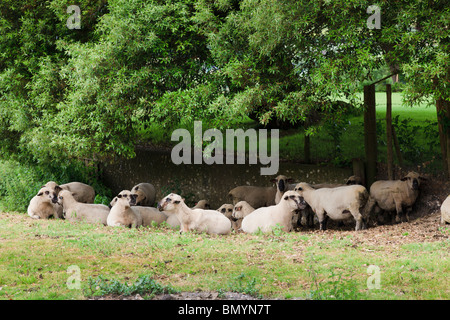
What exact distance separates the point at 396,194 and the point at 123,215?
A: 656 centimetres

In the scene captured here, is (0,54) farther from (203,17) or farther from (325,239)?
(325,239)

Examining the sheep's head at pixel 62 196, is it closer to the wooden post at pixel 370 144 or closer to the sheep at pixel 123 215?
the sheep at pixel 123 215

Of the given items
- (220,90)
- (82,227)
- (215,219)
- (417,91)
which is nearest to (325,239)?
(215,219)

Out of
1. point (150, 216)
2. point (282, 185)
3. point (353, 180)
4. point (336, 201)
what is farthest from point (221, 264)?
point (353, 180)

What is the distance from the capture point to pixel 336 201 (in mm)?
13969

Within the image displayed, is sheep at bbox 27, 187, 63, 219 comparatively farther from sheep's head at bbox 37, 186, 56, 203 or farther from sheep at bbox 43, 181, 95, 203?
sheep at bbox 43, 181, 95, 203

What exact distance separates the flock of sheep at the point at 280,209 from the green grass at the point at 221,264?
644 millimetres

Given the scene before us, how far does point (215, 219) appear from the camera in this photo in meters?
13.6

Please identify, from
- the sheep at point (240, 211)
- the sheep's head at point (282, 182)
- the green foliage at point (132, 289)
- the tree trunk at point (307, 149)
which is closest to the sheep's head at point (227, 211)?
the sheep at point (240, 211)

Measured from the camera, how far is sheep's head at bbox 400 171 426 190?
14.1 meters

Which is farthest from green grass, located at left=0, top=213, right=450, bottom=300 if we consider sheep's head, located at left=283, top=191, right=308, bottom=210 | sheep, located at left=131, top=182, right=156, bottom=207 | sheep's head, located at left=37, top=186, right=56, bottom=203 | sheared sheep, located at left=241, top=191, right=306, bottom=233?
sheep, located at left=131, top=182, right=156, bottom=207

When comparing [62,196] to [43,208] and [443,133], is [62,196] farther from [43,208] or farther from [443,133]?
[443,133]

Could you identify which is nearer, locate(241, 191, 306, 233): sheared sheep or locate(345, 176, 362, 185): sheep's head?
locate(241, 191, 306, 233): sheared sheep

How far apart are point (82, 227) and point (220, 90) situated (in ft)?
15.6
